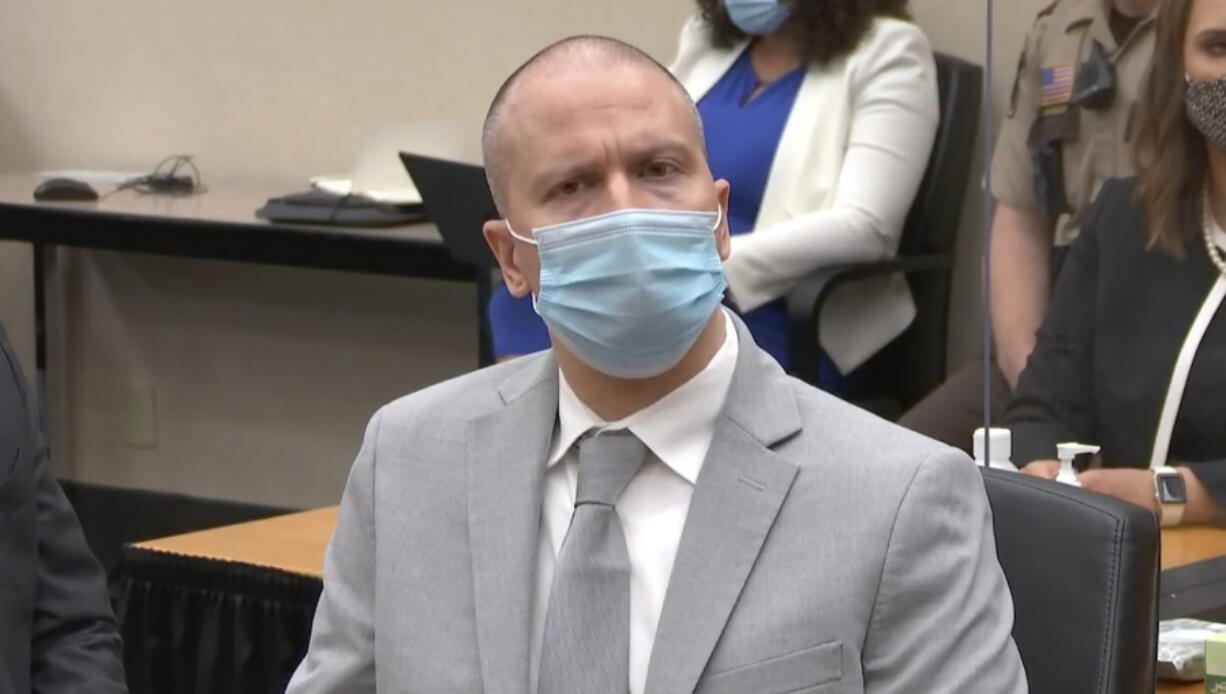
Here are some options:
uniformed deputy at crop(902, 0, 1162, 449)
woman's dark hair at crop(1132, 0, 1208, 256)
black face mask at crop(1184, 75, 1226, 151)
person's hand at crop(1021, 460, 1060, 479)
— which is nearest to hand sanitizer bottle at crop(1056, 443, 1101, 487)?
person's hand at crop(1021, 460, 1060, 479)

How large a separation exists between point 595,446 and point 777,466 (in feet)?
0.48

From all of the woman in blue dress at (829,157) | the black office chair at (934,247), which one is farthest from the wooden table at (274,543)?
the black office chair at (934,247)

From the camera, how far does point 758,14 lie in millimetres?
3379

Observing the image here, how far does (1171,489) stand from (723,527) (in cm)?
101

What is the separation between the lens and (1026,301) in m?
2.47

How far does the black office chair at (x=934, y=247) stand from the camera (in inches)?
136

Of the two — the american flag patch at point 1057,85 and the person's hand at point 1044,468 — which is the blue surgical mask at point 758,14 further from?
the person's hand at point 1044,468

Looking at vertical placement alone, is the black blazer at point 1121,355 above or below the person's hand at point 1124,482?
above

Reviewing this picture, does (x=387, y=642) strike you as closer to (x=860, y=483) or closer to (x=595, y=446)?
(x=595, y=446)

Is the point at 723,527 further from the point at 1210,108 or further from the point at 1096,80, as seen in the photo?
the point at 1096,80

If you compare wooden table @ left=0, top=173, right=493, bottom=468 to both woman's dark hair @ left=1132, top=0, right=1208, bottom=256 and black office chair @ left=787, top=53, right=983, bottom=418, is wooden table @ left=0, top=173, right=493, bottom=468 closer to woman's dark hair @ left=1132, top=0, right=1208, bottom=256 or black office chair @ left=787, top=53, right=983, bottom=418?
black office chair @ left=787, top=53, right=983, bottom=418

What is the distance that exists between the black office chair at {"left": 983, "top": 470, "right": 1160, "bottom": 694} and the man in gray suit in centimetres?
10

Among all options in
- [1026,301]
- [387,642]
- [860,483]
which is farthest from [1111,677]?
[1026,301]

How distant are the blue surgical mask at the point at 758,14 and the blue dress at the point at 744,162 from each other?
0.08m
